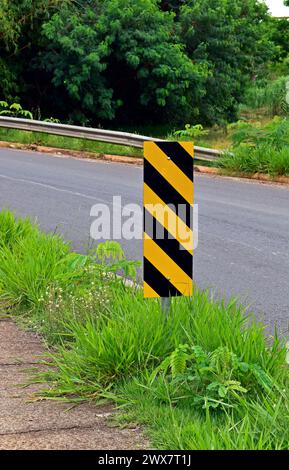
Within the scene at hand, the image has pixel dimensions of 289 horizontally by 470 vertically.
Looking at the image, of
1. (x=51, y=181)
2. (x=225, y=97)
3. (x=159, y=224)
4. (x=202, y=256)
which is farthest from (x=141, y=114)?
(x=159, y=224)

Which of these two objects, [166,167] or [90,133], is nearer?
[166,167]

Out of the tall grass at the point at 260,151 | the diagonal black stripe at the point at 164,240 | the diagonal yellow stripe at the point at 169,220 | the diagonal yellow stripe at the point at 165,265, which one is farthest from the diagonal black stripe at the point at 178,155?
the tall grass at the point at 260,151

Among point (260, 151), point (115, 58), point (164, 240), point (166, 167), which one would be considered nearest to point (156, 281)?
point (164, 240)

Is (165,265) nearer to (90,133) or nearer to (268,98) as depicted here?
(90,133)

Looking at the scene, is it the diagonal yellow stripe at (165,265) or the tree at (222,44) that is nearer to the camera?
the diagonal yellow stripe at (165,265)

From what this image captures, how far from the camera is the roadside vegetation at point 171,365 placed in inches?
155

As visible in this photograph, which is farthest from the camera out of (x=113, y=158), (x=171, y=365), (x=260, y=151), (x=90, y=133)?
(x=90, y=133)

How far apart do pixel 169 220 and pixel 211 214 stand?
6.11 metres

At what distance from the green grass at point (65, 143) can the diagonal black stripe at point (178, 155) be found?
39.5ft

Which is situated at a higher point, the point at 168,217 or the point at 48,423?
the point at 168,217

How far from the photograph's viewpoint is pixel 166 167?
497 centimetres

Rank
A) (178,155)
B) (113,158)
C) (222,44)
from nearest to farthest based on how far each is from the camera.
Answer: (178,155)
(113,158)
(222,44)

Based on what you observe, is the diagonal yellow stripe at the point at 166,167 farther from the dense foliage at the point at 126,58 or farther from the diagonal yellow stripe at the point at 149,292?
the dense foliage at the point at 126,58

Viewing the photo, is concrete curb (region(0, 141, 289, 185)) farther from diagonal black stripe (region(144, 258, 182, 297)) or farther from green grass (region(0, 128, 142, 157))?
diagonal black stripe (region(144, 258, 182, 297))
